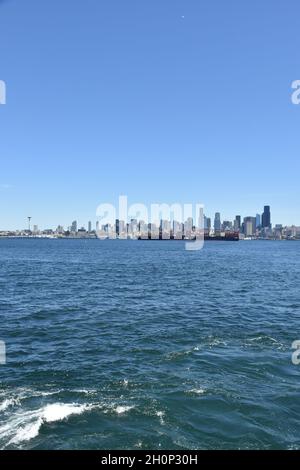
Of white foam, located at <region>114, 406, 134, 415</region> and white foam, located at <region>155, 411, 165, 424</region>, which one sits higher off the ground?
white foam, located at <region>114, 406, 134, 415</region>

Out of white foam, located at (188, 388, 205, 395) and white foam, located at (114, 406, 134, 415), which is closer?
white foam, located at (114, 406, 134, 415)

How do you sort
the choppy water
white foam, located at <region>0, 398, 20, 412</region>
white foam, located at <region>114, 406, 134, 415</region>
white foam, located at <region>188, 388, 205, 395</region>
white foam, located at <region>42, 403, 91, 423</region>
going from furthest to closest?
white foam, located at <region>188, 388, 205, 395</region>, white foam, located at <region>0, 398, 20, 412</region>, white foam, located at <region>114, 406, 134, 415</region>, white foam, located at <region>42, 403, 91, 423</region>, the choppy water

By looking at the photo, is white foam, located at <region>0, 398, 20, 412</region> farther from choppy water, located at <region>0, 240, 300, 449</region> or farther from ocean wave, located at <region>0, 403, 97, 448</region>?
ocean wave, located at <region>0, 403, 97, 448</region>

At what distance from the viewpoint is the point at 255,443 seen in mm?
16031

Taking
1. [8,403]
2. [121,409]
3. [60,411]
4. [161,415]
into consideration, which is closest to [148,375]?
[121,409]

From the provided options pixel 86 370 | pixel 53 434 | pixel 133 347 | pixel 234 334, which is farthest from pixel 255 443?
pixel 234 334

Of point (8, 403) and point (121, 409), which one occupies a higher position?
point (8, 403)

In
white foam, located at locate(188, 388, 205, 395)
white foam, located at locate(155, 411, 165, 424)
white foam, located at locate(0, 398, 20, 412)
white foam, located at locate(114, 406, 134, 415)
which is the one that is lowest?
white foam, located at locate(155, 411, 165, 424)

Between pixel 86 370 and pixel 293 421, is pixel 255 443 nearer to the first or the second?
pixel 293 421

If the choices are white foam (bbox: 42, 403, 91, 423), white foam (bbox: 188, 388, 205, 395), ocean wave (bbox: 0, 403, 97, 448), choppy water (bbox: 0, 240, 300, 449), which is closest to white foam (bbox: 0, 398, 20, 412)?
choppy water (bbox: 0, 240, 300, 449)

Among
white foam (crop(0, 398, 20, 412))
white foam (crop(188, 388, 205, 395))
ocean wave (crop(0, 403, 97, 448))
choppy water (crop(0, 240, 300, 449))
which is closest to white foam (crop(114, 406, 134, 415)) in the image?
choppy water (crop(0, 240, 300, 449))

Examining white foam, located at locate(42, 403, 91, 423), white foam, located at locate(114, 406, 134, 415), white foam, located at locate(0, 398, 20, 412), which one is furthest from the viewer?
white foam, located at locate(0, 398, 20, 412)

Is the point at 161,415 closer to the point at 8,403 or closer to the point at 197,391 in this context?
the point at 197,391

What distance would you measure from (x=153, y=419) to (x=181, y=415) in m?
1.45
